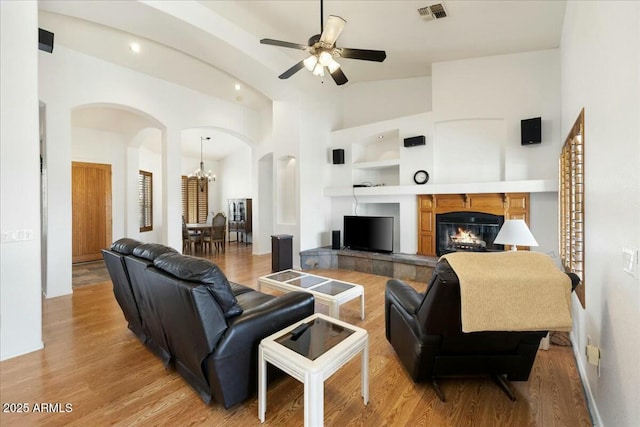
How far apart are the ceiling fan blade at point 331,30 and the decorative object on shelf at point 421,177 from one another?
120 inches

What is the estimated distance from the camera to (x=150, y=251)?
224 centimetres

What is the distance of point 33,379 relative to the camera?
2.22 metres

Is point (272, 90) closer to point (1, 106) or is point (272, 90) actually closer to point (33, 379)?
point (1, 106)

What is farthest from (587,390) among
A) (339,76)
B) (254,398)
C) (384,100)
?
(384,100)

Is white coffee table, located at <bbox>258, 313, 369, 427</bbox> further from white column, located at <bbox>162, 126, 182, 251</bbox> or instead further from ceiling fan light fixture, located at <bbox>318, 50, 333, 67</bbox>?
white column, located at <bbox>162, 126, 182, 251</bbox>

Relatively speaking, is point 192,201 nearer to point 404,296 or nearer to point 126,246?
point 126,246

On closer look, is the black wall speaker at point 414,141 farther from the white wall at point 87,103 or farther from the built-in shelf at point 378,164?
the white wall at point 87,103

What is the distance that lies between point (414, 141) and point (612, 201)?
3.96m

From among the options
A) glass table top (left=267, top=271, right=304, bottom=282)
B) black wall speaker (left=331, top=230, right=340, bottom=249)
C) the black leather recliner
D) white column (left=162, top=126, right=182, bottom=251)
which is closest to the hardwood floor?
the black leather recliner

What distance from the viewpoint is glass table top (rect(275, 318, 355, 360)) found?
1.71m

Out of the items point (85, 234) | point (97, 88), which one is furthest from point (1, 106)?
point (85, 234)

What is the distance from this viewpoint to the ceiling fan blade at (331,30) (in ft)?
8.85

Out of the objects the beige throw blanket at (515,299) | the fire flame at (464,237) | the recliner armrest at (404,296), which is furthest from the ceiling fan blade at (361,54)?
the fire flame at (464,237)

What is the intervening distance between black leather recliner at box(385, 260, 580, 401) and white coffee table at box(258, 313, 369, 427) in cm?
38
